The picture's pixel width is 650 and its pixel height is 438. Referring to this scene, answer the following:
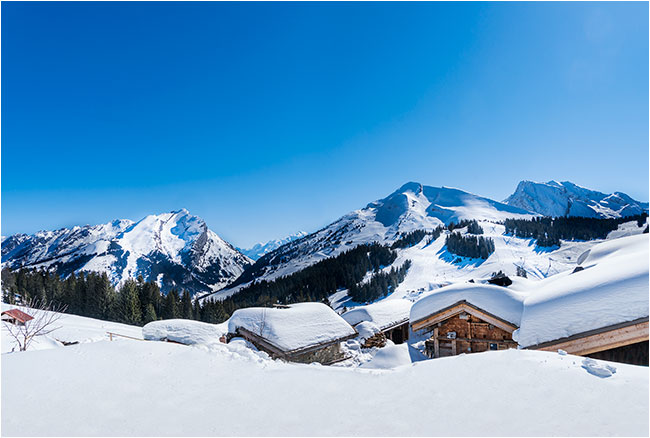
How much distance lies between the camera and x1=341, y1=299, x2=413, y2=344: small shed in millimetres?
37062

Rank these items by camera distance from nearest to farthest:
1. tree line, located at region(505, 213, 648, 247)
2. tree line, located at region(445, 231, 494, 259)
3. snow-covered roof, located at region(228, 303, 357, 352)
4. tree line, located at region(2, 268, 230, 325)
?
snow-covered roof, located at region(228, 303, 357, 352), tree line, located at region(2, 268, 230, 325), tree line, located at region(445, 231, 494, 259), tree line, located at region(505, 213, 648, 247)

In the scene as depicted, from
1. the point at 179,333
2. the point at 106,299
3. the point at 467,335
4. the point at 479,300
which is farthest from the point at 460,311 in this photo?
the point at 106,299

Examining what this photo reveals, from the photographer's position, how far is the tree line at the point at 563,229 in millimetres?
118062

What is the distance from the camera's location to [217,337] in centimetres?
2256

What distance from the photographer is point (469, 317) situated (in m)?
14.8

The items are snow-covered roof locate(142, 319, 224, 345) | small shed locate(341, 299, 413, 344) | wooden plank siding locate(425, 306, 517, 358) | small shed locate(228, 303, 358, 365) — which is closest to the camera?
wooden plank siding locate(425, 306, 517, 358)

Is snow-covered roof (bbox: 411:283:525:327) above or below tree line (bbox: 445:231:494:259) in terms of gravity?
below

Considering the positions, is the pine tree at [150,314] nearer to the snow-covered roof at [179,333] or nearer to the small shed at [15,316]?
the small shed at [15,316]

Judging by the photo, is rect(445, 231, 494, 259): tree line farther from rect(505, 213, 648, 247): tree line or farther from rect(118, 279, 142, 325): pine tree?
rect(118, 279, 142, 325): pine tree

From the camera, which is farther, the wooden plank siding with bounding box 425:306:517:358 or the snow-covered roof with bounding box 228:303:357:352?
the snow-covered roof with bounding box 228:303:357:352

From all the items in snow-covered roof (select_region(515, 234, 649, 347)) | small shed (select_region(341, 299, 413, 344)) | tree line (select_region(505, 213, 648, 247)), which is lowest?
snow-covered roof (select_region(515, 234, 649, 347))

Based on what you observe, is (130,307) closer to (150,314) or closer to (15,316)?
(150,314)

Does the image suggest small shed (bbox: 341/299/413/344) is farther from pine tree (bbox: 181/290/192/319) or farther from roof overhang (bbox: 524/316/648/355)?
pine tree (bbox: 181/290/192/319)

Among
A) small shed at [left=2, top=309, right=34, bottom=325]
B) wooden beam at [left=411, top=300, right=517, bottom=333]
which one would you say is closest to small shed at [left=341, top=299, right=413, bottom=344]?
wooden beam at [left=411, top=300, right=517, bottom=333]
